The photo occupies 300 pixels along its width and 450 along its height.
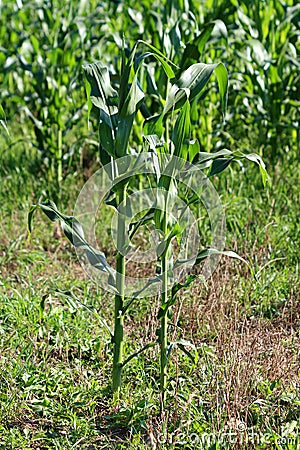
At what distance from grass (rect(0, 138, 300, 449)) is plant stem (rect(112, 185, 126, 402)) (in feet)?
0.28

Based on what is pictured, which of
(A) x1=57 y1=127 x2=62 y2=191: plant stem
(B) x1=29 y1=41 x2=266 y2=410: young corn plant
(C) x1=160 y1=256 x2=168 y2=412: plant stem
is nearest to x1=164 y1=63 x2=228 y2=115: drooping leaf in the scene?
(B) x1=29 y1=41 x2=266 y2=410: young corn plant

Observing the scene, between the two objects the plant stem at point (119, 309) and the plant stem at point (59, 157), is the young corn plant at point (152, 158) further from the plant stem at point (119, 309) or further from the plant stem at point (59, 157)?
the plant stem at point (59, 157)

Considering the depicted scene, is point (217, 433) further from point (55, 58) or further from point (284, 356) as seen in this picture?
point (55, 58)

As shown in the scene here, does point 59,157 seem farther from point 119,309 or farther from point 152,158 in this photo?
point 152,158

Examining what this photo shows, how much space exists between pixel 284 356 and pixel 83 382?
0.94 m

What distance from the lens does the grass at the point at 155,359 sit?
9.36 feet

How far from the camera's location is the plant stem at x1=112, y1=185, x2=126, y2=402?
299 centimetres

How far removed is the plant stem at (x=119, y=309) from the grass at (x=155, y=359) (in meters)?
0.09

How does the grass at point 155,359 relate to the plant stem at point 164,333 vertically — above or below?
below

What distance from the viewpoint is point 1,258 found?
4.46 m

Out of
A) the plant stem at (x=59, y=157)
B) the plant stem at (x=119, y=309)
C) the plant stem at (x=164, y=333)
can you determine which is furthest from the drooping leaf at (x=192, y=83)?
the plant stem at (x=59, y=157)

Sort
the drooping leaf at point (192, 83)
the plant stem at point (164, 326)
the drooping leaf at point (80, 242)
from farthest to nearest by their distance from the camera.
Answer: the drooping leaf at point (80, 242) < the plant stem at point (164, 326) < the drooping leaf at point (192, 83)

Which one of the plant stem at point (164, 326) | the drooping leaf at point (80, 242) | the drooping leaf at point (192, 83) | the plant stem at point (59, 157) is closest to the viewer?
the drooping leaf at point (192, 83)

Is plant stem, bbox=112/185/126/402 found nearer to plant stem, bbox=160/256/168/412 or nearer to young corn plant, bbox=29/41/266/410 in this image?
young corn plant, bbox=29/41/266/410
